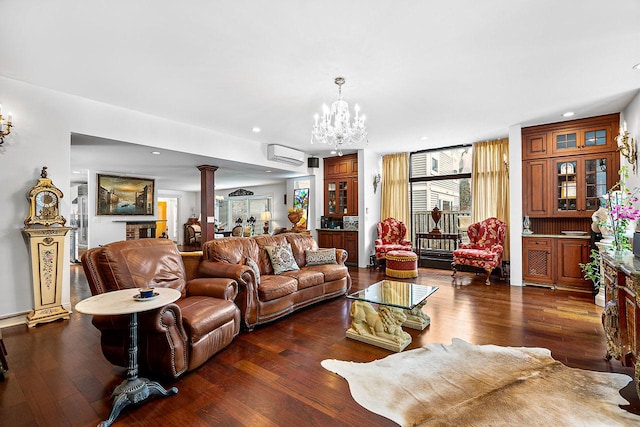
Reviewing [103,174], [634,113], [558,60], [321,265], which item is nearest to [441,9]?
[558,60]

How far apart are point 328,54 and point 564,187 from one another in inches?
185

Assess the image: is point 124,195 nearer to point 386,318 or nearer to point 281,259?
point 281,259

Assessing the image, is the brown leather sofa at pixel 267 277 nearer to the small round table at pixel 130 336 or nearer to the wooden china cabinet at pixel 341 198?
the small round table at pixel 130 336

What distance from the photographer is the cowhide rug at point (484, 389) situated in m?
1.82

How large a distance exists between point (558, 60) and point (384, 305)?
3.02 meters

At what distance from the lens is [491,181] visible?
613 cm

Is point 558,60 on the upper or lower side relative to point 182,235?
upper

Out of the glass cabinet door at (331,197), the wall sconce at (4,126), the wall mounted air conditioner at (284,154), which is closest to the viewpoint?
the wall sconce at (4,126)

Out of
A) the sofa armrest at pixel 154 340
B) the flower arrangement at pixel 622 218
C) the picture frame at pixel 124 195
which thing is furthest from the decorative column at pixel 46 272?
the flower arrangement at pixel 622 218

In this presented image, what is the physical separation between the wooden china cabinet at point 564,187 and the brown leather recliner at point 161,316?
508 cm

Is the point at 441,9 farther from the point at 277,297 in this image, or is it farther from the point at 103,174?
the point at 103,174

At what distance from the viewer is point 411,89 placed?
3.66 m

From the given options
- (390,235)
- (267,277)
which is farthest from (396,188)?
(267,277)

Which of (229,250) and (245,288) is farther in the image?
(229,250)
